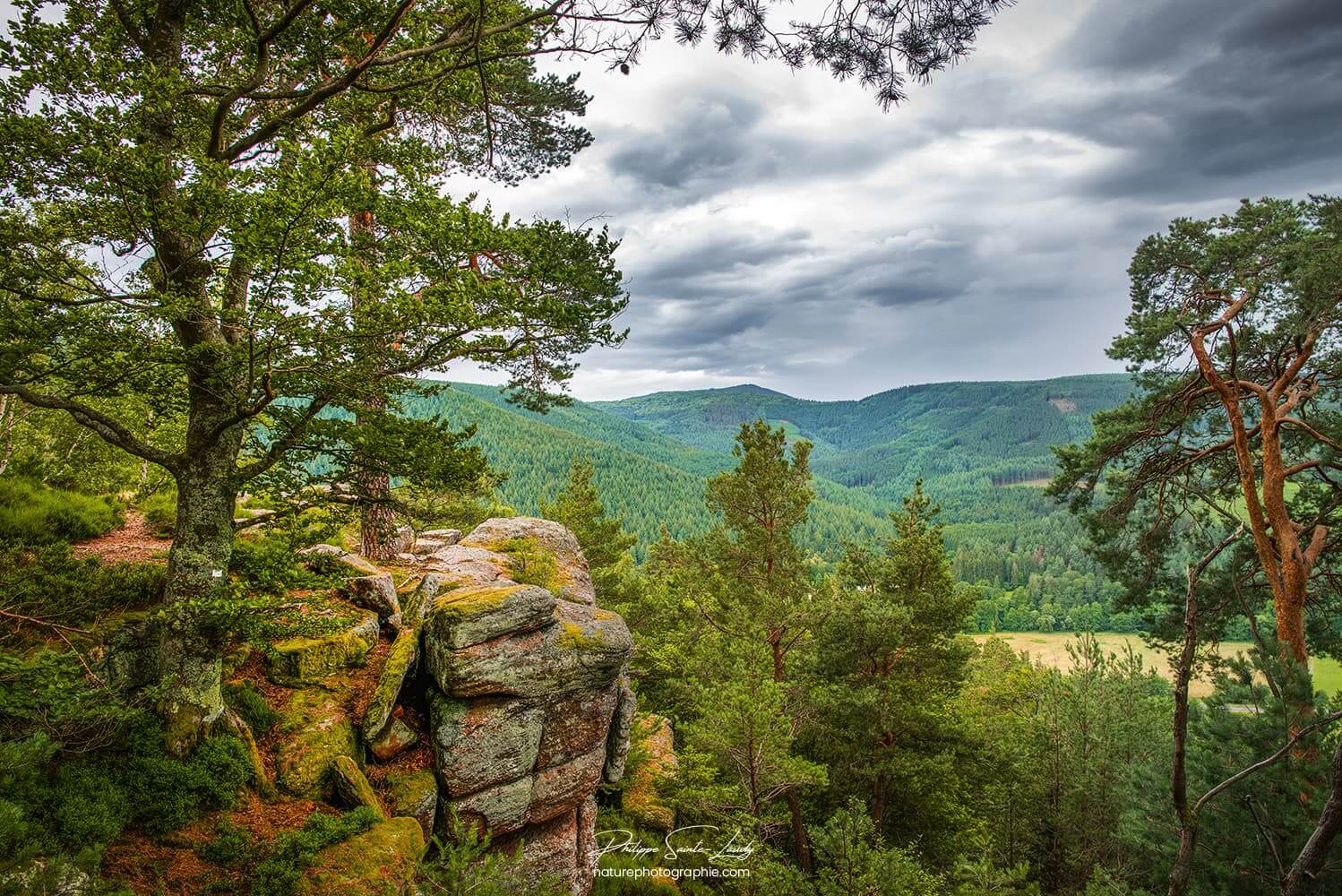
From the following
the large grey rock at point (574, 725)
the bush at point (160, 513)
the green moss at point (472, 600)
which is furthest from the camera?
the bush at point (160, 513)

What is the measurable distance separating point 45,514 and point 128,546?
105 cm

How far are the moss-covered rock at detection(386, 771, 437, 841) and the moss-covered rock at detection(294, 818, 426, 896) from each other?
435 mm

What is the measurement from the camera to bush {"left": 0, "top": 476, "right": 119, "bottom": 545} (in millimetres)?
7672

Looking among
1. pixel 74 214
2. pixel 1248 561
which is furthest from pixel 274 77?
→ pixel 1248 561

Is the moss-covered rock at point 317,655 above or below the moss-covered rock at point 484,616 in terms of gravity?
below

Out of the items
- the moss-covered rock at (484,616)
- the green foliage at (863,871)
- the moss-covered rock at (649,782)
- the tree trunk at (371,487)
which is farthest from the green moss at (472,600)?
the moss-covered rock at (649,782)

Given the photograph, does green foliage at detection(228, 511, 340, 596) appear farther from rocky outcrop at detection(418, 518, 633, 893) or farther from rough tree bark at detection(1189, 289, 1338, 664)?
rough tree bark at detection(1189, 289, 1338, 664)

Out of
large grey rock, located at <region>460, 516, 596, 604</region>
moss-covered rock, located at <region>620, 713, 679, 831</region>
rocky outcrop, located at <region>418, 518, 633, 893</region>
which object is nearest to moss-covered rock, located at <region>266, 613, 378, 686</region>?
rocky outcrop, located at <region>418, 518, 633, 893</region>

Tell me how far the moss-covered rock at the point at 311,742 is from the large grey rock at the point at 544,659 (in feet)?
4.16

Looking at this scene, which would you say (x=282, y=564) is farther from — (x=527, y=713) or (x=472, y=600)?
(x=527, y=713)

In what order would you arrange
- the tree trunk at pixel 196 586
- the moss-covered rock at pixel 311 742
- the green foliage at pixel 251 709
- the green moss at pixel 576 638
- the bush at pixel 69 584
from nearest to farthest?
the tree trunk at pixel 196 586 → the bush at pixel 69 584 → the moss-covered rock at pixel 311 742 → the green foliage at pixel 251 709 → the green moss at pixel 576 638

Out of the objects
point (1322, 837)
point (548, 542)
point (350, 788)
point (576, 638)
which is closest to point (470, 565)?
point (548, 542)

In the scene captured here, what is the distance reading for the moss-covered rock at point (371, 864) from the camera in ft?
18.7

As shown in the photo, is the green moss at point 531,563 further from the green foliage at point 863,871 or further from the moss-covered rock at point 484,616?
the green foliage at point 863,871
